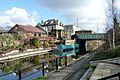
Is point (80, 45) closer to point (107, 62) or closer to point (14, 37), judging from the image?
point (14, 37)

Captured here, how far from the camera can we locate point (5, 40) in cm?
5359

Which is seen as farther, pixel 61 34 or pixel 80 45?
pixel 61 34

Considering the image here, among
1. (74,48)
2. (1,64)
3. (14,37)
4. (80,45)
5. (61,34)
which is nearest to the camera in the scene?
(1,64)

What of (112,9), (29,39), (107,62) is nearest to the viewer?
(107,62)

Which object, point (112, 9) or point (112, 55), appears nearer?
point (112, 55)

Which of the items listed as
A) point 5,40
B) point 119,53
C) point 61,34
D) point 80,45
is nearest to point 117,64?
point 119,53

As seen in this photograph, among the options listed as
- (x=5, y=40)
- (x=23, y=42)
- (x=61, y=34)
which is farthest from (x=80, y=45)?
(x=5, y=40)

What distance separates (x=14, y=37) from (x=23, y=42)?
3.87 meters

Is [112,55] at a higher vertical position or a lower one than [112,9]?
lower

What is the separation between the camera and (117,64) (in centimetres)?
1376

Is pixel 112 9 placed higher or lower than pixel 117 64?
higher

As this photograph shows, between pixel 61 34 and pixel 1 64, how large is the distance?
67.1 m

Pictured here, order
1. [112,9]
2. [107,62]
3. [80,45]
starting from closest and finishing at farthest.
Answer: [107,62], [112,9], [80,45]

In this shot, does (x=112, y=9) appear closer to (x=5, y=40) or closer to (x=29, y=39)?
(x=5, y=40)
